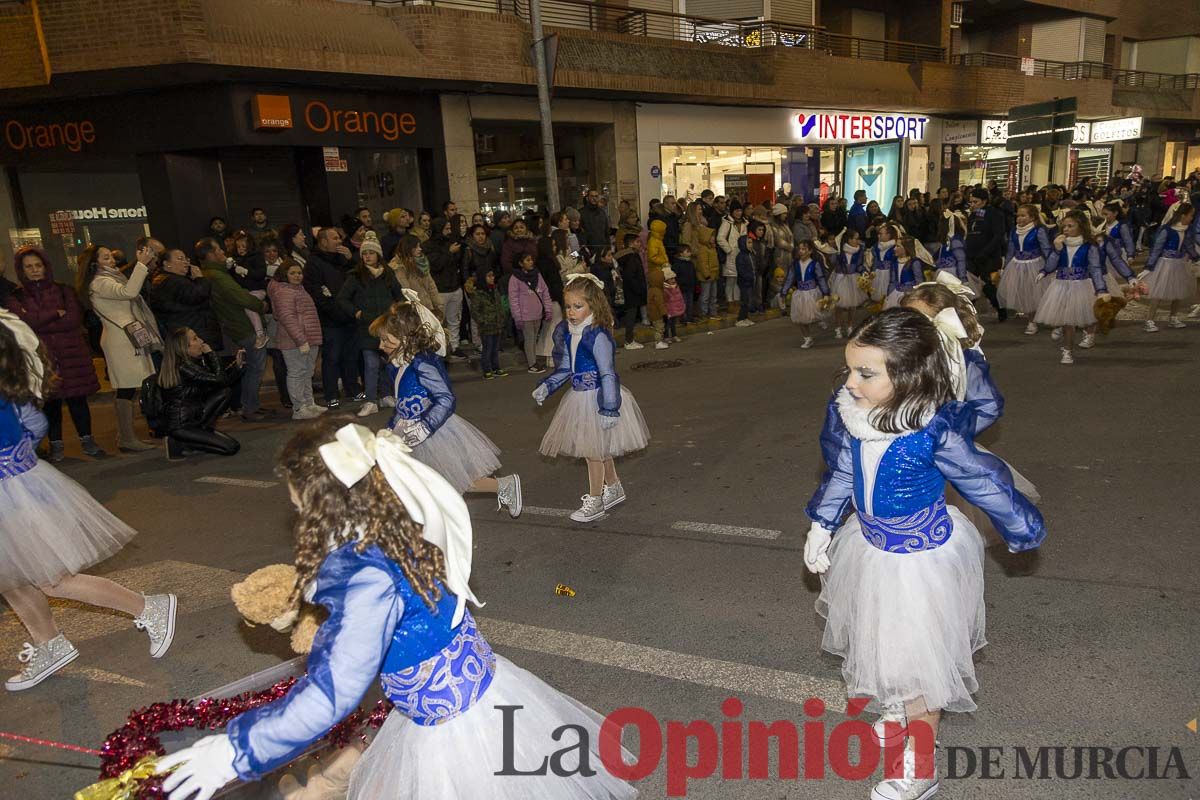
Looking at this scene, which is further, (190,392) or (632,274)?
(632,274)

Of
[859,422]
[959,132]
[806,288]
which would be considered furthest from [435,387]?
[959,132]

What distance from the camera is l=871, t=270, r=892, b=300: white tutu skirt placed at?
12820mm

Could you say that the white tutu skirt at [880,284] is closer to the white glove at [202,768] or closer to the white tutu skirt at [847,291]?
the white tutu skirt at [847,291]

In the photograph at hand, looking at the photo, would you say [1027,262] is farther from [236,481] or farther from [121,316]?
[121,316]

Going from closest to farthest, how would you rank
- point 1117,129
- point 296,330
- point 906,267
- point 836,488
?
point 836,488
point 296,330
point 906,267
point 1117,129

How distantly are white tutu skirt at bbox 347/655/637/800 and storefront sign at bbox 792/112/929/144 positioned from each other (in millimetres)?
24092

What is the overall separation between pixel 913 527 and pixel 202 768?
246 cm

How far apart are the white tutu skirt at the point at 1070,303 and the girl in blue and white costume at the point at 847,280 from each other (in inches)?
120

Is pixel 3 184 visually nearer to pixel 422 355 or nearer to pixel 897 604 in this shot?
Result: pixel 422 355

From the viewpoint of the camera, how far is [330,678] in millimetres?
2121

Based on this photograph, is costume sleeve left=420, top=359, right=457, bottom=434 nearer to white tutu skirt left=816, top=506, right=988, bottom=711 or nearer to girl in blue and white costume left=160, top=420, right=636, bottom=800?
girl in blue and white costume left=160, top=420, right=636, bottom=800

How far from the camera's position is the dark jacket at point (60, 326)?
845cm

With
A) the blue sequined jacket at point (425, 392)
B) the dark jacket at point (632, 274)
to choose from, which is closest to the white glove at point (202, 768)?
the blue sequined jacket at point (425, 392)

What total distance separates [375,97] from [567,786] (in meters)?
15.7
